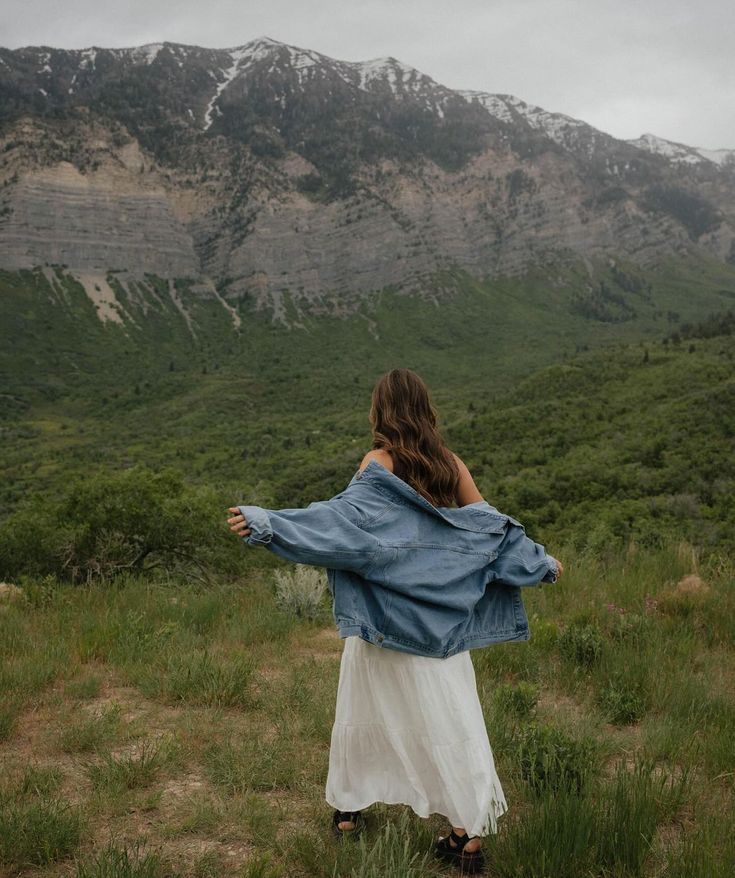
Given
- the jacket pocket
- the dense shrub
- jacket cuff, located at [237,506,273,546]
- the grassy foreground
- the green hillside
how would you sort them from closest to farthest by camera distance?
jacket cuff, located at [237,506,273,546] → the grassy foreground → the jacket pocket → the dense shrub → the green hillside

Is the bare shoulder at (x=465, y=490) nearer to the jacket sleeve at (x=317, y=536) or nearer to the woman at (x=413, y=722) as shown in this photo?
the woman at (x=413, y=722)

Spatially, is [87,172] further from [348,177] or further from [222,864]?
[222,864]

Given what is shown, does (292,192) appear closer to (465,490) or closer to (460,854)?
(465,490)

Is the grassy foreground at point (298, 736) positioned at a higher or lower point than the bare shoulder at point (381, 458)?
lower

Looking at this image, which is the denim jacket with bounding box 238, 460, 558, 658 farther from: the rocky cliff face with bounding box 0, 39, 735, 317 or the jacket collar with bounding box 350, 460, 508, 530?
the rocky cliff face with bounding box 0, 39, 735, 317

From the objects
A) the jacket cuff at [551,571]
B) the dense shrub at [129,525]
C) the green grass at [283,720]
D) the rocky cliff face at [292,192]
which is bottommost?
the dense shrub at [129,525]

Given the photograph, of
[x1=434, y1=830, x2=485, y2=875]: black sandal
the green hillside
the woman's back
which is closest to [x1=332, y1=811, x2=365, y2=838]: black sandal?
[x1=434, y1=830, x2=485, y2=875]: black sandal

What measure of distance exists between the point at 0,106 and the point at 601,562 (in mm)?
208740

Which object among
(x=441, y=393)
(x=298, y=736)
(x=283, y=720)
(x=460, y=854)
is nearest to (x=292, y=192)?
(x=441, y=393)

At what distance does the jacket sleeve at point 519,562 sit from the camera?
2695 mm

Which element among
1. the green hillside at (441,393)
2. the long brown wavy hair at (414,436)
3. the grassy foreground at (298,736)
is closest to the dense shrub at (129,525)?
the green hillside at (441,393)

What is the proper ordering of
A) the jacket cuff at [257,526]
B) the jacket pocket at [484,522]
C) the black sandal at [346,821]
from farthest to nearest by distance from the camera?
the jacket pocket at [484,522] < the black sandal at [346,821] < the jacket cuff at [257,526]

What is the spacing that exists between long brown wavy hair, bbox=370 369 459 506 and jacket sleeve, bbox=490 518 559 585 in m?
0.30

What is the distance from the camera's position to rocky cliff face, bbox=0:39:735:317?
447ft
